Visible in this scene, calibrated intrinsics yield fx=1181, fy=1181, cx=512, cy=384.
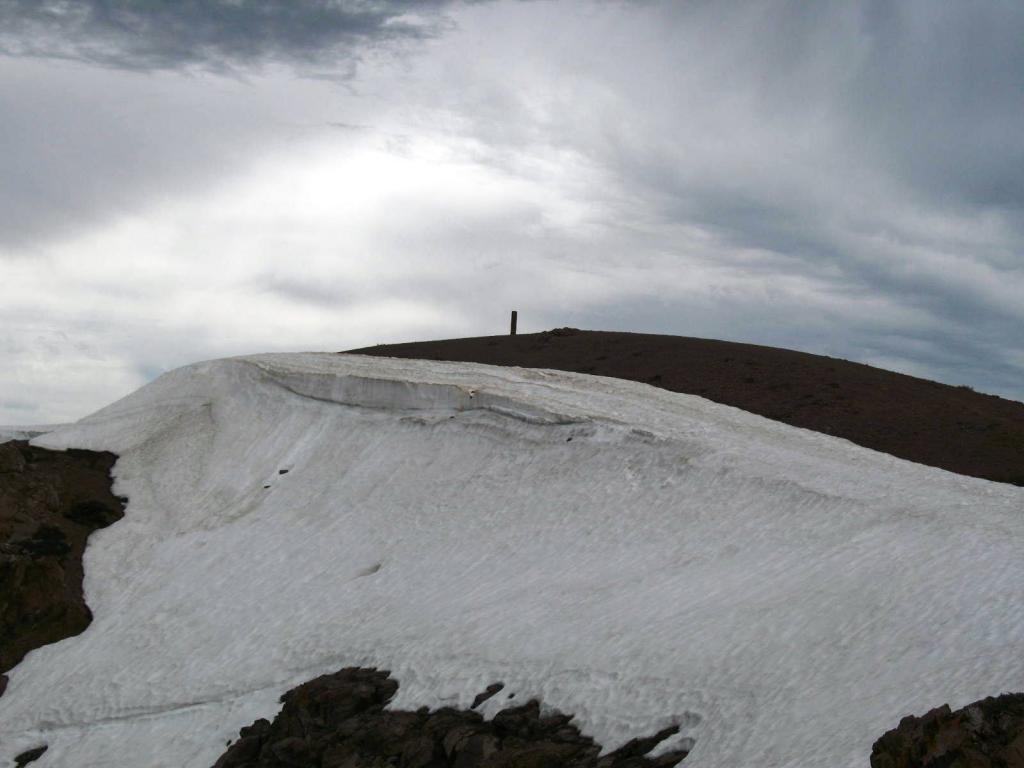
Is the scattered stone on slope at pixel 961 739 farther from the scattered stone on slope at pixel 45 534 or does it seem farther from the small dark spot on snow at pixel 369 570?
the scattered stone on slope at pixel 45 534

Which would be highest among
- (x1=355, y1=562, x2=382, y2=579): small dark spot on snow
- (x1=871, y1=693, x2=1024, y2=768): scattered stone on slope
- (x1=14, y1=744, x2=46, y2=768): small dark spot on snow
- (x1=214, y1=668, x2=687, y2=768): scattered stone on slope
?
(x1=871, y1=693, x2=1024, y2=768): scattered stone on slope

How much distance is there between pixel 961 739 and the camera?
938 cm

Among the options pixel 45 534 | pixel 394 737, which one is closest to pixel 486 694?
pixel 394 737

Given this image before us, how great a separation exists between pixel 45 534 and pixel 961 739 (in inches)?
803

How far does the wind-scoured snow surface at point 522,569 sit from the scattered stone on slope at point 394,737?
1.00ft

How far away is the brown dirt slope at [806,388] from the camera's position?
27641 millimetres

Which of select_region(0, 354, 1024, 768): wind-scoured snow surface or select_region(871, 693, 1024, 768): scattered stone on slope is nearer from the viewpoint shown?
select_region(871, 693, 1024, 768): scattered stone on slope

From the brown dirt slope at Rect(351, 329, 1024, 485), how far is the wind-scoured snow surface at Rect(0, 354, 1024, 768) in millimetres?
3288

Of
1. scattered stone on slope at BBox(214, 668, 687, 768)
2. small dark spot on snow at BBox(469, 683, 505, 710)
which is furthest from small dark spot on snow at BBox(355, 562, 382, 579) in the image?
small dark spot on snow at BBox(469, 683, 505, 710)

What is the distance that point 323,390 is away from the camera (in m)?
28.8

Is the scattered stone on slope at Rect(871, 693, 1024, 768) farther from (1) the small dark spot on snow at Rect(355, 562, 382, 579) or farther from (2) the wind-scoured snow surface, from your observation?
(1) the small dark spot on snow at Rect(355, 562, 382, 579)

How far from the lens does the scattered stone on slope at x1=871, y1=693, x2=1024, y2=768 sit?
9164 millimetres

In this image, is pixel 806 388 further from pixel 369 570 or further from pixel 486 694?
pixel 486 694

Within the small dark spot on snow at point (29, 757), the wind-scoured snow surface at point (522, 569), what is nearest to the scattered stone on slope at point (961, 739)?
the wind-scoured snow surface at point (522, 569)
